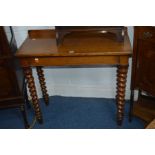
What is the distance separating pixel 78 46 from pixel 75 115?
31.6 inches

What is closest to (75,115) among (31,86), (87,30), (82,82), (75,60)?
(82,82)

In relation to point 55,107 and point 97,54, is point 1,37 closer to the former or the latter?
point 97,54

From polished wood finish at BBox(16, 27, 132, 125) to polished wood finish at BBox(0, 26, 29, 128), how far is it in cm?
9

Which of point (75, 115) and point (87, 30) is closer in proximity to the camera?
point (87, 30)

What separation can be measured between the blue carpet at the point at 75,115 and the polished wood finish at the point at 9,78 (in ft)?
1.10

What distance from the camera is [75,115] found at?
2160 mm

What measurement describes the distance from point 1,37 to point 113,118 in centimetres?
123

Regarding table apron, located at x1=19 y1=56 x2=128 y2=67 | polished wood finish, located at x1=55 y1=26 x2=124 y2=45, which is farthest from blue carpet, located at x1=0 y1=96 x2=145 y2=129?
polished wood finish, located at x1=55 y1=26 x2=124 y2=45

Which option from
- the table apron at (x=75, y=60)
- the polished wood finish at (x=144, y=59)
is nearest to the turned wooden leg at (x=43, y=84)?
the table apron at (x=75, y=60)

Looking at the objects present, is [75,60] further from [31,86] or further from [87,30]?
[31,86]

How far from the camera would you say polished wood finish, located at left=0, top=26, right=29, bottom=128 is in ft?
5.29
